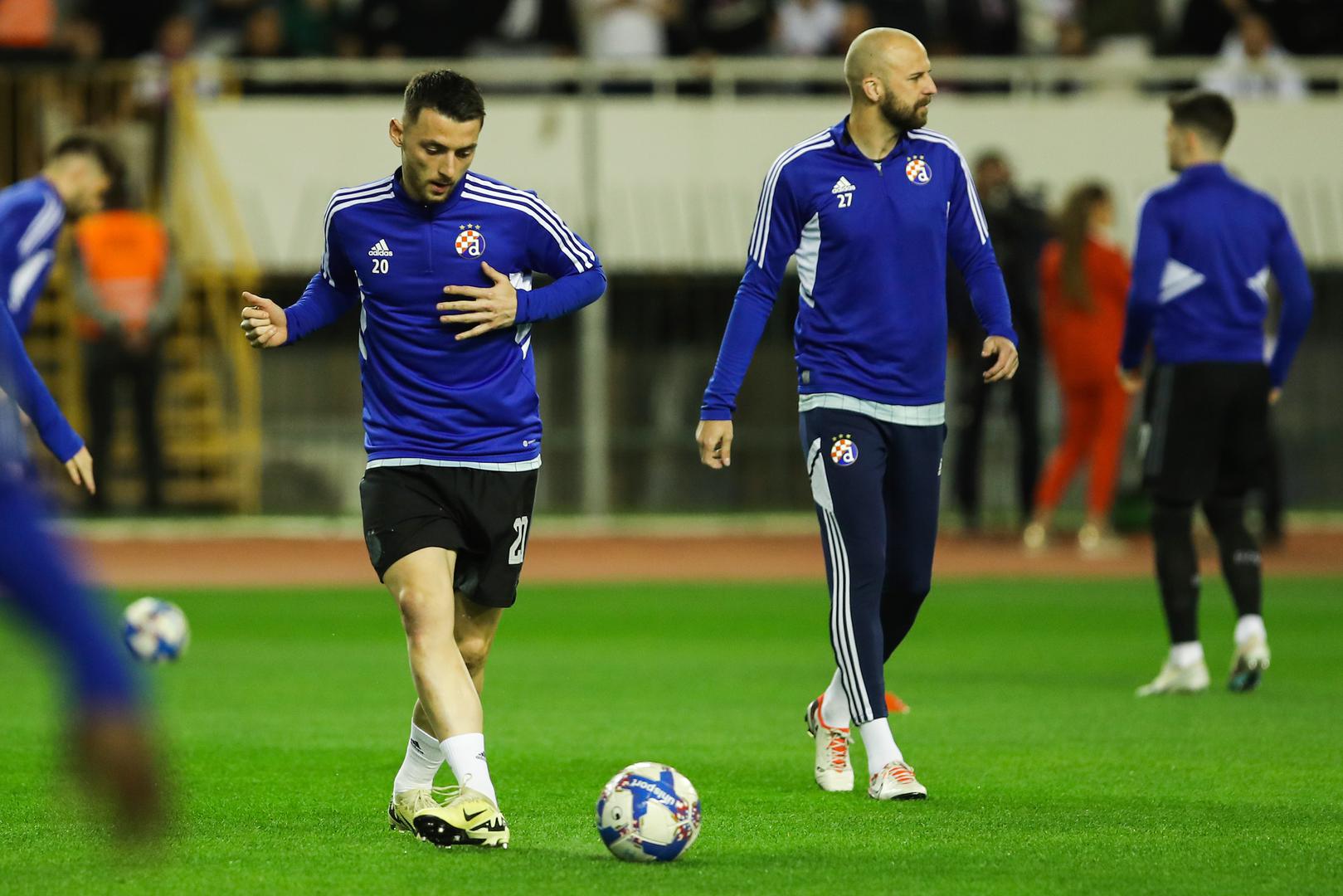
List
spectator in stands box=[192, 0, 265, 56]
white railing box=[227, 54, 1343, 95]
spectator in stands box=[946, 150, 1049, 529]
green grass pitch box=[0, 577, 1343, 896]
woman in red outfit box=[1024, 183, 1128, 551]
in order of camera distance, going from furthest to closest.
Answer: spectator in stands box=[192, 0, 265, 56] < white railing box=[227, 54, 1343, 95] < spectator in stands box=[946, 150, 1049, 529] < woman in red outfit box=[1024, 183, 1128, 551] < green grass pitch box=[0, 577, 1343, 896]

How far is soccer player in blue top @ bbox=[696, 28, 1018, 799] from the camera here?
7059 mm

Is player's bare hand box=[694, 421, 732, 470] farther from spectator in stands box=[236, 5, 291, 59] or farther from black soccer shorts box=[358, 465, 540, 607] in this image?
spectator in stands box=[236, 5, 291, 59]

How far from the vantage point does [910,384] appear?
7.08m

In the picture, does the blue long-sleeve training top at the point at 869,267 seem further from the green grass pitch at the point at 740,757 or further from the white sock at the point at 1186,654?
the white sock at the point at 1186,654

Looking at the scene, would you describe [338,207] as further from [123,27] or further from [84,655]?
[123,27]

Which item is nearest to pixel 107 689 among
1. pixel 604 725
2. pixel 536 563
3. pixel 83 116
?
pixel 604 725

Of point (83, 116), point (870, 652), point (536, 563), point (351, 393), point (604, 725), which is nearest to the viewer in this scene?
point (870, 652)

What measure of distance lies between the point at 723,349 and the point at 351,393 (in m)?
15.4

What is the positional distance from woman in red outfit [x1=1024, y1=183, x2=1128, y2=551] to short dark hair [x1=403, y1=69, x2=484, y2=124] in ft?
33.8

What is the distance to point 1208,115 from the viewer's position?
9.67m

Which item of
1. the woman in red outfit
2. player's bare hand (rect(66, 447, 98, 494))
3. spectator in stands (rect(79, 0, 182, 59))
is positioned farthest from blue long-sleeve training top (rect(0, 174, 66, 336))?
spectator in stands (rect(79, 0, 182, 59))

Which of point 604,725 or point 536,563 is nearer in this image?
point 604,725

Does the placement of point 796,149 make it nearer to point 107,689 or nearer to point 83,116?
point 107,689

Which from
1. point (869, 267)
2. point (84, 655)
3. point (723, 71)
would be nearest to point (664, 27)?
point (723, 71)
